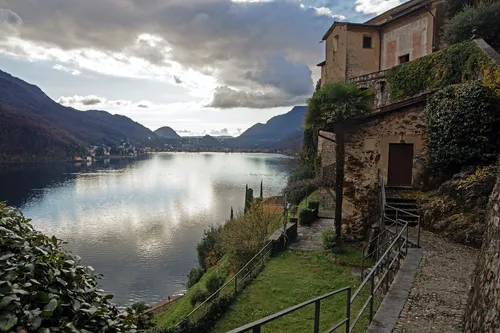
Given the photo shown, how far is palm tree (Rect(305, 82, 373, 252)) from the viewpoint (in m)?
12.8

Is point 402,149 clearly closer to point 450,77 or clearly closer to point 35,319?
point 450,77

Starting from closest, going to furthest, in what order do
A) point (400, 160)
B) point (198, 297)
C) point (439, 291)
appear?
point (439, 291) → point (400, 160) → point (198, 297)

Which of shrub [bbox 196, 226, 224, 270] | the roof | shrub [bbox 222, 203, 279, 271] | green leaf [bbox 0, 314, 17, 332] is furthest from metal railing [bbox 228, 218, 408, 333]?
the roof

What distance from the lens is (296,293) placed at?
433 inches

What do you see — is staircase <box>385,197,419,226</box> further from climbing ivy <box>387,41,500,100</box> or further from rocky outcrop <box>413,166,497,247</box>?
climbing ivy <box>387,41,500,100</box>

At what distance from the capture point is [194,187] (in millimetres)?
76000

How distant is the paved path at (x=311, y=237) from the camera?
15.5m

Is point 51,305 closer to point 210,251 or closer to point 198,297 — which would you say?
point 198,297

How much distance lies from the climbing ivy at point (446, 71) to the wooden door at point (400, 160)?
2946mm

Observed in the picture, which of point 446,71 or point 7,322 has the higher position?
point 446,71

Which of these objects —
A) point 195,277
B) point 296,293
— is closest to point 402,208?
point 296,293

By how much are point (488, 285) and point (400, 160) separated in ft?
33.4

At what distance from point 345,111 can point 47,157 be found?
143m

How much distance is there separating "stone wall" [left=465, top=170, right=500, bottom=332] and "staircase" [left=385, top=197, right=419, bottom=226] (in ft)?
25.5
